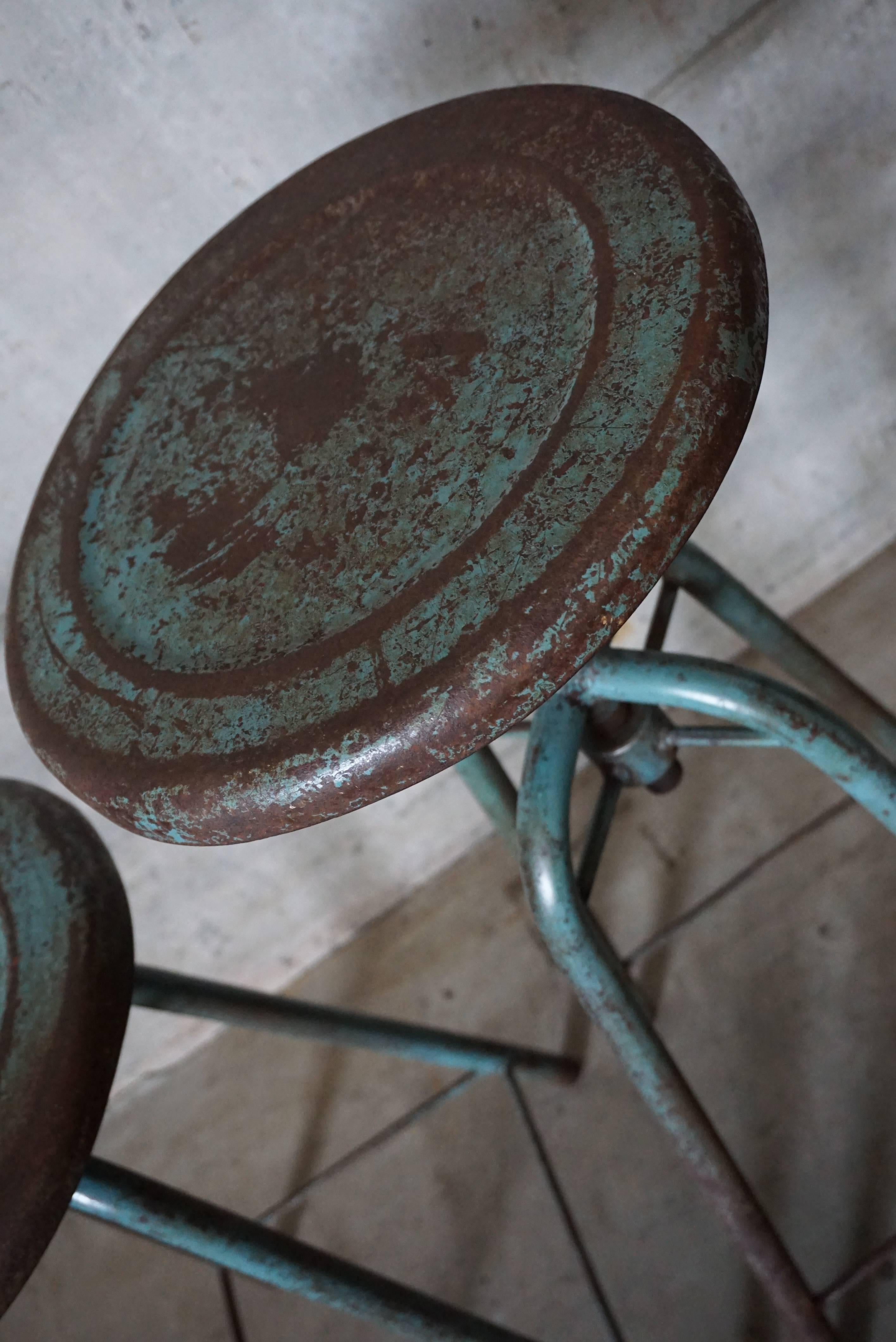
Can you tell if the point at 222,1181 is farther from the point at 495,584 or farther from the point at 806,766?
the point at 495,584

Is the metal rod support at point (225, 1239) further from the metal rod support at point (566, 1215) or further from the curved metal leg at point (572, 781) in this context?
the metal rod support at point (566, 1215)

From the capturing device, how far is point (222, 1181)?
1.52 metres

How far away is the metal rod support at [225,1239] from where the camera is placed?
74 centimetres

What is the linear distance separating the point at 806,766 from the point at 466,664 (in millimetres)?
1094

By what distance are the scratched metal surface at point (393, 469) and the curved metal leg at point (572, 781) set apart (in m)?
0.21

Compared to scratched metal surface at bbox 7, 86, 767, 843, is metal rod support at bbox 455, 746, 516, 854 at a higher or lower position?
lower

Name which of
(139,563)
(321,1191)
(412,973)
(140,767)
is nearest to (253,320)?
(139,563)

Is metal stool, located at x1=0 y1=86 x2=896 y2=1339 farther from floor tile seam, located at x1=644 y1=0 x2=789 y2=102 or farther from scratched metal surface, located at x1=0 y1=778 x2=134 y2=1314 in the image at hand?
floor tile seam, located at x1=644 y1=0 x2=789 y2=102

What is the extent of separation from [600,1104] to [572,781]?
0.78 metres

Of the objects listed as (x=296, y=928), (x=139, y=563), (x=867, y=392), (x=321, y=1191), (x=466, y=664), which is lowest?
(x=321, y=1191)

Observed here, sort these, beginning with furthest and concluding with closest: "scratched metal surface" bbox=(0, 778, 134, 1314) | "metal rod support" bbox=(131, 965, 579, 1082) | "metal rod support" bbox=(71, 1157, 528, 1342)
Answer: "metal rod support" bbox=(131, 965, 579, 1082)
"metal rod support" bbox=(71, 1157, 528, 1342)
"scratched metal surface" bbox=(0, 778, 134, 1314)

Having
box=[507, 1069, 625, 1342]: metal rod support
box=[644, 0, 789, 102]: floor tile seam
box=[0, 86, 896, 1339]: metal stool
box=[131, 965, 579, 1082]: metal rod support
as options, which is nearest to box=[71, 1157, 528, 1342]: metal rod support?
box=[0, 86, 896, 1339]: metal stool

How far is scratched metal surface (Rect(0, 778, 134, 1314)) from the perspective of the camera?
2.07 feet

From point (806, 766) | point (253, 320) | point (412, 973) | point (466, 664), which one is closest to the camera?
point (466, 664)
